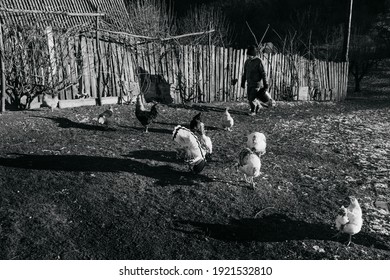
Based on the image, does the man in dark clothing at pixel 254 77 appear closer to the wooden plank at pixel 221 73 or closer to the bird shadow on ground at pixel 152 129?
the wooden plank at pixel 221 73

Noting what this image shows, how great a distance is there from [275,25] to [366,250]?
28192mm

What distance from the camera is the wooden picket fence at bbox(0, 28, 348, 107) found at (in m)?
8.71

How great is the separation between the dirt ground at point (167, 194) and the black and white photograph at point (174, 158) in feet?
0.07

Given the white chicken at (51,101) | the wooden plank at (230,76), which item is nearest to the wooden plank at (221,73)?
the wooden plank at (230,76)

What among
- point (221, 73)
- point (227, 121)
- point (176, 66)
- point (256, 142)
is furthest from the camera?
point (221, 73)

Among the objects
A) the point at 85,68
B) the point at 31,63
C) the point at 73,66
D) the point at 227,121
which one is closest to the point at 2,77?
the point at 31,63

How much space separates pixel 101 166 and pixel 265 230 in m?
2.36

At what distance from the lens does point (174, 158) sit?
19.3ft

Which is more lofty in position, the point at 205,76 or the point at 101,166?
the point at 205,76

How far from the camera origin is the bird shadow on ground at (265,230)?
13.3 ft

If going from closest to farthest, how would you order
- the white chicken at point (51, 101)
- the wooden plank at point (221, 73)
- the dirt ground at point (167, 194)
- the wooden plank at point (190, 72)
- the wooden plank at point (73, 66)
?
the dirt ground at point (167, 194)
the white chicken at point (51, 101)
the wooden plank at point (73, 66)
the wooden plank at point (190, 72)
the wooden plank at point (221, 73)

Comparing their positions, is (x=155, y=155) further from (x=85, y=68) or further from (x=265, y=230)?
(x=85, y=68)

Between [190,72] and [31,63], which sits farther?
[190,72]

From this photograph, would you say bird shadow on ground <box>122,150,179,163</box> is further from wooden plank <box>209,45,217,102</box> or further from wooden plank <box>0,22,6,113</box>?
wooden plank <box>209,45,217,102</box>
